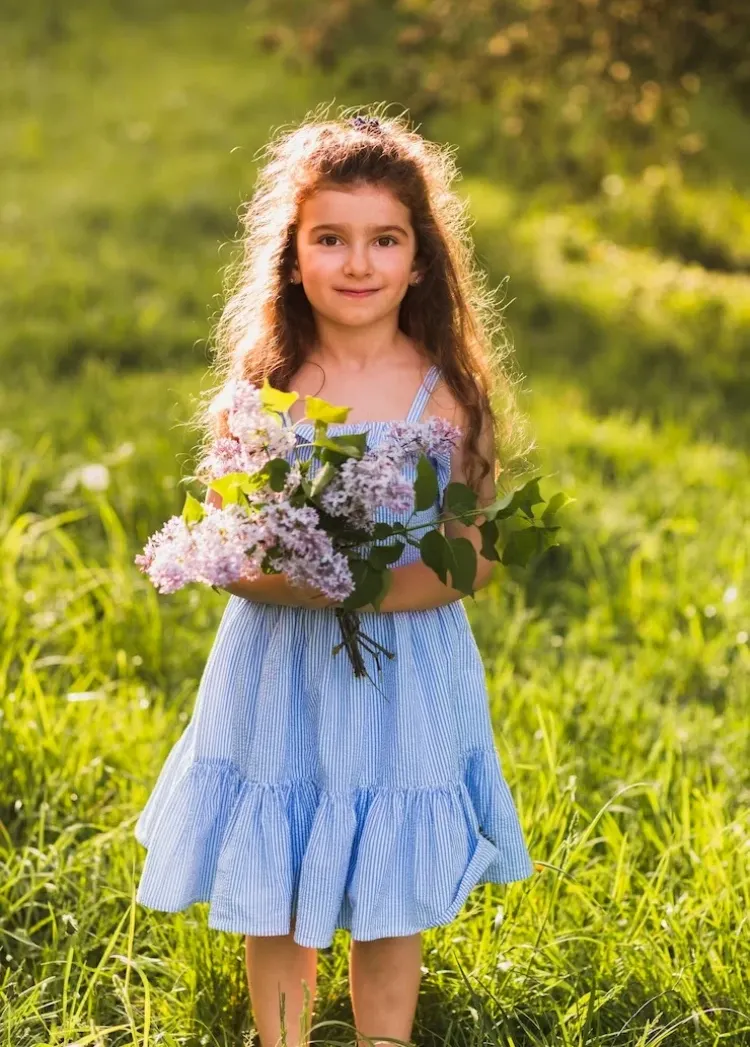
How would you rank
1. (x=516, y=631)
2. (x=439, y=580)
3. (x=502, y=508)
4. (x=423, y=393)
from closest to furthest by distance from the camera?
(x=502, y=508)
(x=439, y=580)
(x=423, y=393)
(x=516, y=631)

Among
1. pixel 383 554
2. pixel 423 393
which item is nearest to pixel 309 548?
pixel 383 554

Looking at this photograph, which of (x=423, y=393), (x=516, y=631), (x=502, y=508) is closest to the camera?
(x=502, y=508)

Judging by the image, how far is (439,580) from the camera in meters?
2.07

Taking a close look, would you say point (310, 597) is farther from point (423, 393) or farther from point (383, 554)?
point (423, 393)

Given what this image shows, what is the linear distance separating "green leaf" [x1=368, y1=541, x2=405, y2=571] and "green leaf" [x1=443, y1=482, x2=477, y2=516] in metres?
0.11

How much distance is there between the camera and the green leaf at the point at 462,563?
1.97 meters

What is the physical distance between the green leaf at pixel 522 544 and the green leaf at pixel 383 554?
18cm

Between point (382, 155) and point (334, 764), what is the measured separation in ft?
3.06

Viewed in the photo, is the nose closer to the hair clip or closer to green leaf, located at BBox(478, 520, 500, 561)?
the hair clip

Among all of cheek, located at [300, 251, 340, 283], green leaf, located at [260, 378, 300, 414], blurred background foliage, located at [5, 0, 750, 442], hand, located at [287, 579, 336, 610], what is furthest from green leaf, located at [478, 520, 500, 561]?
blurred background foliage, located at [5, 0, 750, 442]

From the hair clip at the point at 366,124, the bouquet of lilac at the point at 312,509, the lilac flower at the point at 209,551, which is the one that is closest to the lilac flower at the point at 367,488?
the bouquet of lilac at the point at 312,509

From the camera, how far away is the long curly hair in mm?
2182

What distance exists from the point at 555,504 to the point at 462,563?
160 millimetres

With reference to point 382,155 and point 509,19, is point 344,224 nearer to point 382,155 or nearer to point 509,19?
point 382,155
